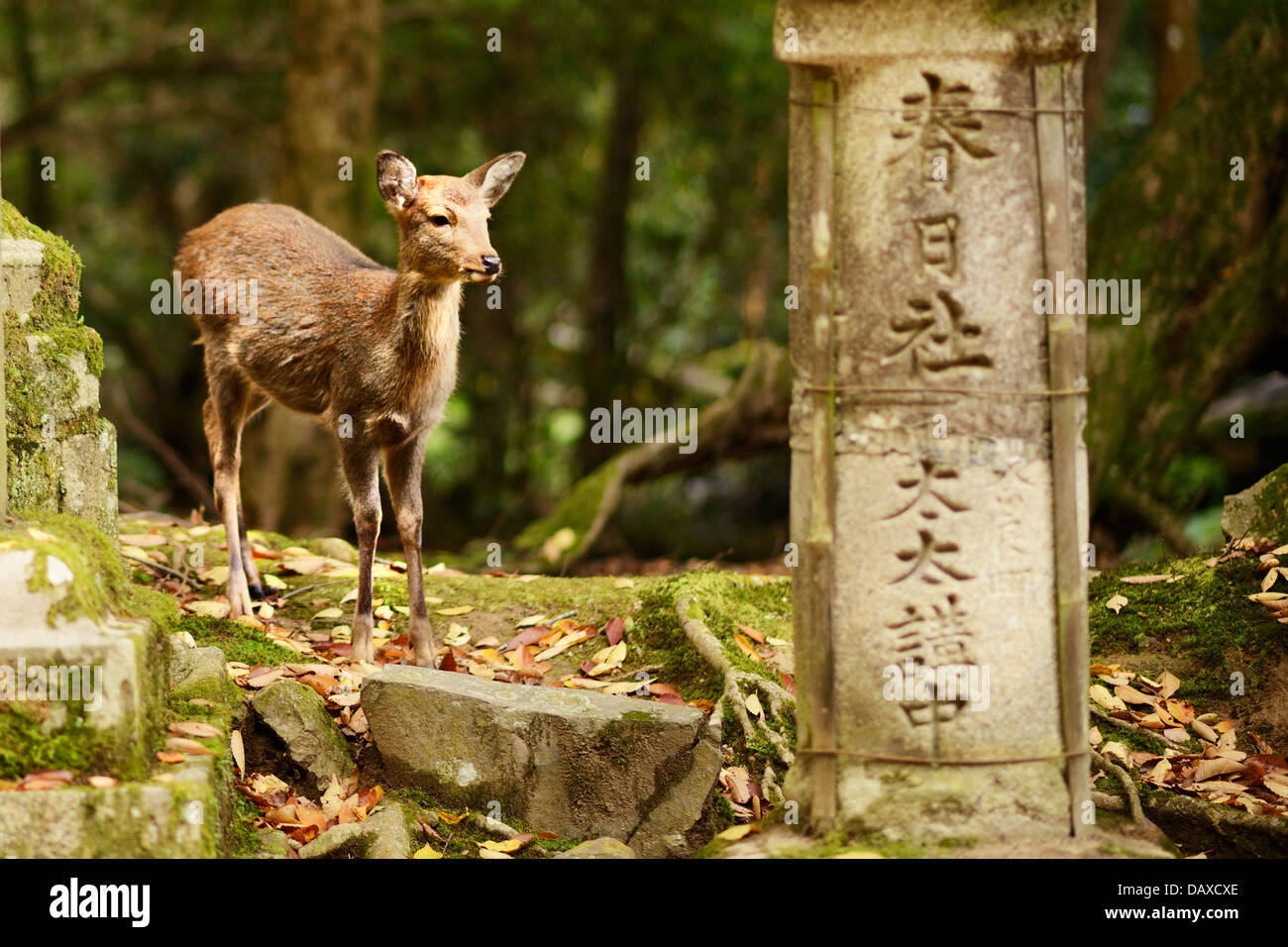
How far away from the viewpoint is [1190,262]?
9.15m

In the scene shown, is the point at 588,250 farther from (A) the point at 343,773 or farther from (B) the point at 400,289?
(A) the point at 343,773

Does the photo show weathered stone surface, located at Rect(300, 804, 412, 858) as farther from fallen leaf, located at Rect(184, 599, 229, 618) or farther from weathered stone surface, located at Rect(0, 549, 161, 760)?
fallen leaf, located at Rect(184, 599, 229, 618)

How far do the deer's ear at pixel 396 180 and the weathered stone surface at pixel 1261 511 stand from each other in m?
4.42

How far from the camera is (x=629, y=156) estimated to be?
49.5 ft

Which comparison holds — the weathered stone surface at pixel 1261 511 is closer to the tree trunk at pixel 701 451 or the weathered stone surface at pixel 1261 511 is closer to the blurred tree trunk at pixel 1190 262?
the blurred tree trunk at pixel 1190 262

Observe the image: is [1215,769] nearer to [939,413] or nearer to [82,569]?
[939,413]

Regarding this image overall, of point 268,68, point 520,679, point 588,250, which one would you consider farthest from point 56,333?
point 588,250

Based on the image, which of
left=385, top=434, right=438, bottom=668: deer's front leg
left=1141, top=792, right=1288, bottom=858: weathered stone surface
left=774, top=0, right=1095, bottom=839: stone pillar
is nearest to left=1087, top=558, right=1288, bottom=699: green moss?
left=1141, top=792, right=1288, bottom=858: weathered stone surface

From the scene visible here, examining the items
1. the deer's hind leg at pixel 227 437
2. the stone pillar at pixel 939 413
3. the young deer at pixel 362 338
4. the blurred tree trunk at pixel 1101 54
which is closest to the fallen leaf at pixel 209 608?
the young deer at pixel 362 338

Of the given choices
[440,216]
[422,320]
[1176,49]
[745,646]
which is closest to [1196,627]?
[745,646]

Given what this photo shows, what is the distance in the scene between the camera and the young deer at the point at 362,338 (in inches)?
242
